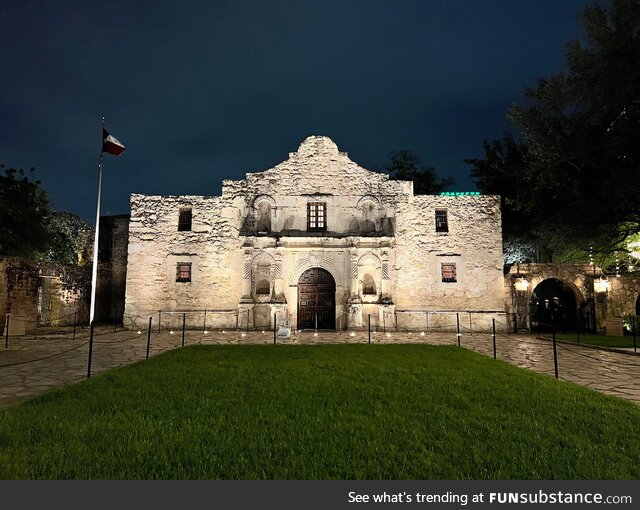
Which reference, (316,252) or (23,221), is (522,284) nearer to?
(316,252)

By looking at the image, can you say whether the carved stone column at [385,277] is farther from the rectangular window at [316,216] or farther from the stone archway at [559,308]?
the stone archway at [559,308]

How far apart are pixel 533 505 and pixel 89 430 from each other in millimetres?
4535

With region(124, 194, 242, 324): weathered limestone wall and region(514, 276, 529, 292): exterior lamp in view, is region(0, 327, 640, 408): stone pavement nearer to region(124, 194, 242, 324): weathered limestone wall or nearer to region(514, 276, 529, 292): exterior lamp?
region(124, 194, 242, 324): weathered limestone wall

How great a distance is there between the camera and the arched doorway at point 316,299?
66.3 feet

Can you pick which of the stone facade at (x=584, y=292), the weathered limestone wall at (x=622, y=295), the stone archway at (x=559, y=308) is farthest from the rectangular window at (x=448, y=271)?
the weathered limestone wall at (x=622, y=295)

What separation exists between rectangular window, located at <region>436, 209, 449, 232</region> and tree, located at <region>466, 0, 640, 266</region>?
4.32 m

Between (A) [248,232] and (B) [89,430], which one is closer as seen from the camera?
→ (B) [89,430]

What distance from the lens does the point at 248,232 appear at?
2020cm

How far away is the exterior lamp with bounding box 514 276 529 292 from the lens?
20109 mm

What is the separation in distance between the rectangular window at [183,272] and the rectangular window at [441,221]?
42.2 feet

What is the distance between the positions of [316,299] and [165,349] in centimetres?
885

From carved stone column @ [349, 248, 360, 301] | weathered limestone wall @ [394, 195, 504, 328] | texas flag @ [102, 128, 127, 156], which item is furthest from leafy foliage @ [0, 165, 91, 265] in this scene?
weathered limestone wall @ [394, 195, 504, 328]

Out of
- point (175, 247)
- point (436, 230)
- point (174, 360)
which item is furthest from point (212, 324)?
point (436, 230)

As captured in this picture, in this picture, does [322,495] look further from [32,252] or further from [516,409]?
[32,252]
